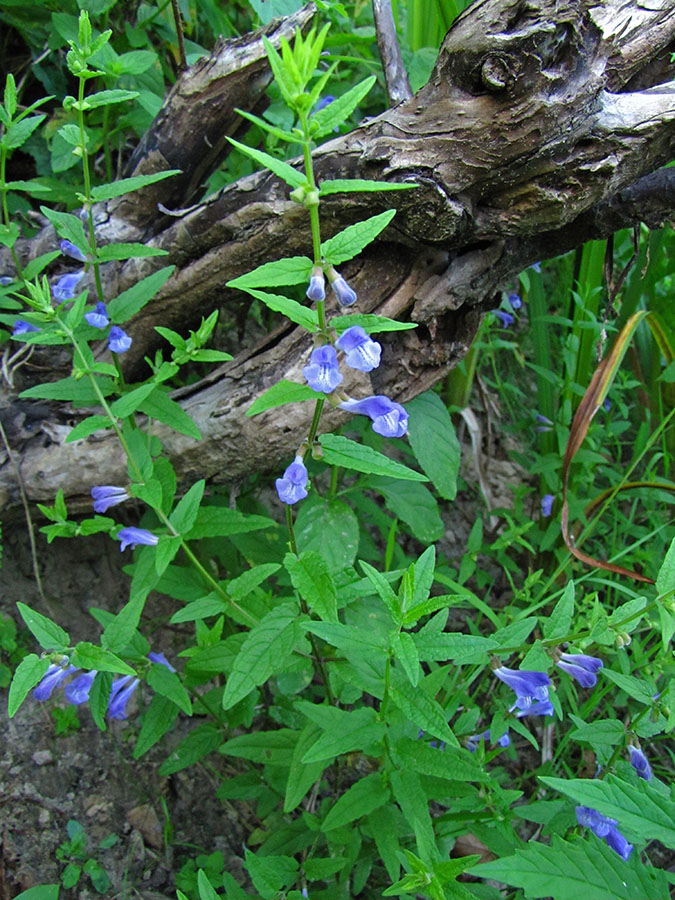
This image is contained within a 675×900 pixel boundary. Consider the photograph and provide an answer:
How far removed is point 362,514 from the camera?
293 centimetres

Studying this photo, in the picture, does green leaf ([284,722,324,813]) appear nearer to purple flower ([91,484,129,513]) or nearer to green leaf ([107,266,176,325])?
purple flower ([91,484,129,513])

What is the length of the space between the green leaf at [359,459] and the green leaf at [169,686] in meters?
0.75

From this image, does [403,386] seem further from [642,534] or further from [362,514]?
[642,534]

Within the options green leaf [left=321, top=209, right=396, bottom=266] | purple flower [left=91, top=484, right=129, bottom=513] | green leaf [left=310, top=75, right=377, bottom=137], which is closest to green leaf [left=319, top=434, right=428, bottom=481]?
green leaf [left=321, top=209, right=396, bottom=266]

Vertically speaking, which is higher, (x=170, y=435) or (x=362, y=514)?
(x=170, y=435)

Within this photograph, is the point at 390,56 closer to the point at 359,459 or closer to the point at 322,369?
the point at 322,369

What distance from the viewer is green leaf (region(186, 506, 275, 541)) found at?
73.1 inches

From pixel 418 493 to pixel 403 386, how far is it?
Result: 1.47 ft

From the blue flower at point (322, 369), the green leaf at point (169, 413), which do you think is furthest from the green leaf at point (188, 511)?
the blue flower at point (322, 369)

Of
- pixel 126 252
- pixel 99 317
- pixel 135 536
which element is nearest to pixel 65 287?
pixel 99 317

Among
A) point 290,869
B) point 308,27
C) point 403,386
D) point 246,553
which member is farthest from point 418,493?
point 308,27

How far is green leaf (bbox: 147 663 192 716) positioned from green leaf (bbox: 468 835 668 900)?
0.83 meters

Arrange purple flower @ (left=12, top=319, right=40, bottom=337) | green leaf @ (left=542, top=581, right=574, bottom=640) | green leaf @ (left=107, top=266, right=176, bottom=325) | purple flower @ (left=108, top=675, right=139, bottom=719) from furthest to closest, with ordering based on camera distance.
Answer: purple flower @ (left=12, top=319, right=40, bottom=337)
green leaf @ (left=107, top=266, right=176, bottom=325)
purple flower @ (left=108, top=675, right=139, bottom=719)
green leaf @ (left=542, top=581, right=574, bottom=640)

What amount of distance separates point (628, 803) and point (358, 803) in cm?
64
